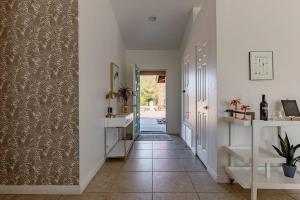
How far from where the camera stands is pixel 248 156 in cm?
237

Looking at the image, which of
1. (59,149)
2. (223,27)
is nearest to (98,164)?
(59,149)

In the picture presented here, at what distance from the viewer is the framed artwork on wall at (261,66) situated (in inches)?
109

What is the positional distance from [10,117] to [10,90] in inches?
11.4

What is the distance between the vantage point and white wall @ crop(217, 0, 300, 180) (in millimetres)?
2787

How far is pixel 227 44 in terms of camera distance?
279cm

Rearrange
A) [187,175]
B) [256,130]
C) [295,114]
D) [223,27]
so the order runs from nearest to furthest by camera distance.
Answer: [256,130]
[295,114]
[223,27]
[187,175]

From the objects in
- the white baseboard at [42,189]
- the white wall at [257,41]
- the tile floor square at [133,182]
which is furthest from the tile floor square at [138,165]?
the white wall at [257,41]

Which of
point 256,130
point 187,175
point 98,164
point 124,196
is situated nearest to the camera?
point 256,130

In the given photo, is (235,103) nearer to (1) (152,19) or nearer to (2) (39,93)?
(2) (39,93)

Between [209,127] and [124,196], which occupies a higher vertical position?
[209,127]

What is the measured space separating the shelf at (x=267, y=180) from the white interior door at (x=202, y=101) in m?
0.87

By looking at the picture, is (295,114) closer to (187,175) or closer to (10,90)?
(187,175)

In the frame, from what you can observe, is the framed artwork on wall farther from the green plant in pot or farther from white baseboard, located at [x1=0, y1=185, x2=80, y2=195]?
white baseboard, located at [x1=0, y1=185, x2=80, y2=195]

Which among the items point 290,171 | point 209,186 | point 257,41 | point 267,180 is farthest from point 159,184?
point 257,41
